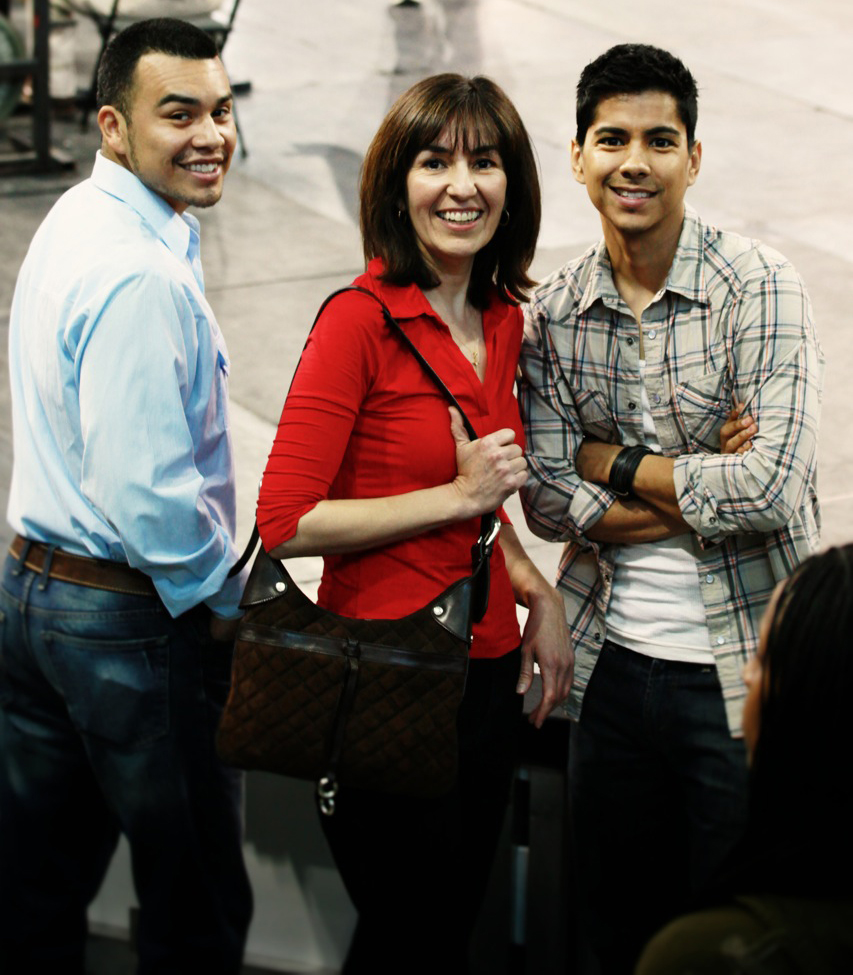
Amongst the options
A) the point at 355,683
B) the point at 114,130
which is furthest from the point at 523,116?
the point at 355,683

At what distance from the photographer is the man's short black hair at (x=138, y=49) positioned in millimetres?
2844

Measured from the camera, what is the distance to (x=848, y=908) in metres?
1.74

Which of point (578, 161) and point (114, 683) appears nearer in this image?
point (114, 683)

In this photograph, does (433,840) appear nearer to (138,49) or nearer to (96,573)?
(96,573)

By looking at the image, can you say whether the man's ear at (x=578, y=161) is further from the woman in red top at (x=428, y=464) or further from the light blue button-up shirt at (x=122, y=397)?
the light blue button-up shirt at (x=122, y=397)

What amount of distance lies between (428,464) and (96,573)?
68 centimetres

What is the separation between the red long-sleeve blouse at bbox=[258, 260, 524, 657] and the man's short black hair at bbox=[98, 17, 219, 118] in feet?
2.03

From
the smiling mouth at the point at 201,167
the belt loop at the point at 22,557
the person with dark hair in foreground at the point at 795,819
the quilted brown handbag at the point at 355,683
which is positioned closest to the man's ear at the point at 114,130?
the smiling mouth at the point at 201,167

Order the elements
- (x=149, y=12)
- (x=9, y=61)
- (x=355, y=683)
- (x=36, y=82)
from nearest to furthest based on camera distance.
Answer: (x=355, y=683) → (x=36, y=82) → (x=9, y=61) → (x=149, y=12)

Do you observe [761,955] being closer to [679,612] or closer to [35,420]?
[679,612]

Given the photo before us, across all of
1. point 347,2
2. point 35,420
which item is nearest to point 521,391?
point 35,420

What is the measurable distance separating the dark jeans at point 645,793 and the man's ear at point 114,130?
139 centimetres

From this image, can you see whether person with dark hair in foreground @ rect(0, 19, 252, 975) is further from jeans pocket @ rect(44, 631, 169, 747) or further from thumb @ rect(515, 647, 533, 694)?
thumb @ rect(515, 647, 533, 694)

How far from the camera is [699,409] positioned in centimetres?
274
